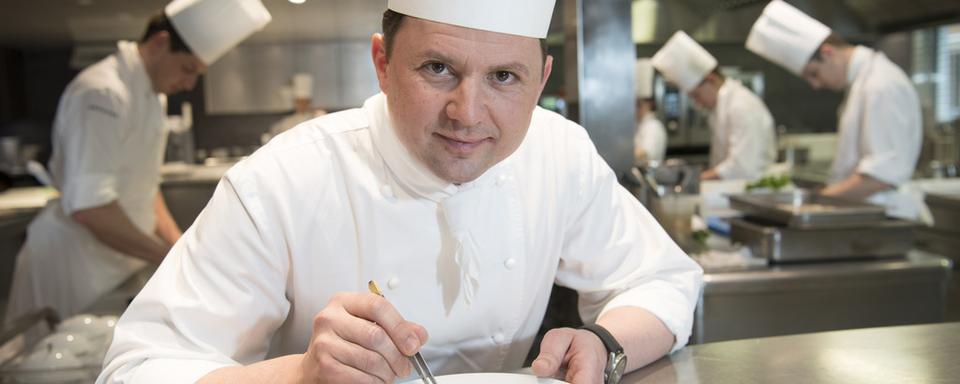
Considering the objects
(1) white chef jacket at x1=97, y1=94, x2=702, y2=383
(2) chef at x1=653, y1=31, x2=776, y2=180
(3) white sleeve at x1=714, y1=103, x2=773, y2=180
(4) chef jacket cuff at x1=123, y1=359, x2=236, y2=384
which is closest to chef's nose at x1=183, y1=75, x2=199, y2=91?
(1) white chef jacket at x1=97, y1=94, x2=702, y2=383

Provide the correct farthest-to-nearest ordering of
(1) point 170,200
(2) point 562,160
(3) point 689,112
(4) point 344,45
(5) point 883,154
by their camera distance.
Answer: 1. (3) point 689,112
2. (5) point 883,154
3. (1) point 170,200
4. (4) point 344,45
5. (2) point 562,160

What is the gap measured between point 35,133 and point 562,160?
6085 millimetres

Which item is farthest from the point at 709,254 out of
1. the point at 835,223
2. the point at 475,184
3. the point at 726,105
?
the point at 726,105

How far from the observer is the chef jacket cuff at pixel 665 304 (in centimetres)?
117

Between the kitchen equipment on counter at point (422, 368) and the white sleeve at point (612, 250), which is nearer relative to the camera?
the kitchen equipment on counter at point (422, 368)

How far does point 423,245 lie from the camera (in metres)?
1.17

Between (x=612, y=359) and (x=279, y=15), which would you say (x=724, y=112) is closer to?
(x=279, y=15)

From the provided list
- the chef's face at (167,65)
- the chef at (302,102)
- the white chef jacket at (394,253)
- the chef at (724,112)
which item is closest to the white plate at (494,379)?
the white chef jacket at (394,253)

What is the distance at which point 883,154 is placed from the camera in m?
3.16

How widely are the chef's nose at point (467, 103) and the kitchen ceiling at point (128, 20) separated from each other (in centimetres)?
104

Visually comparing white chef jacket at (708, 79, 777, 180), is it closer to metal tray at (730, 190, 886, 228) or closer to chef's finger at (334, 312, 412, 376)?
metal tray at (730, 190, 886, 228)

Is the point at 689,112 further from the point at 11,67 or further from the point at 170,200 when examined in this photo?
the point at 11,67

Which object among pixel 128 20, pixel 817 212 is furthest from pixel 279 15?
pixel 817 212

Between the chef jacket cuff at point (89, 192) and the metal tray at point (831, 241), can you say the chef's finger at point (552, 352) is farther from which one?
the chef jacket cuff at point (89, 192)
